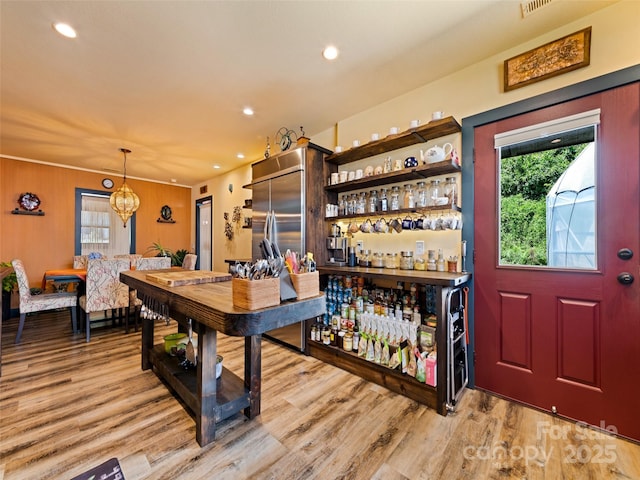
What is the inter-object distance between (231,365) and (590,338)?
2.76 metres

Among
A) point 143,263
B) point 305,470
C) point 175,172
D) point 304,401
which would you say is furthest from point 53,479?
point 175,172

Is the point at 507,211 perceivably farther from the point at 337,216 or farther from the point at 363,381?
the point at 363,381

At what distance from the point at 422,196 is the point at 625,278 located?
52.6 inches

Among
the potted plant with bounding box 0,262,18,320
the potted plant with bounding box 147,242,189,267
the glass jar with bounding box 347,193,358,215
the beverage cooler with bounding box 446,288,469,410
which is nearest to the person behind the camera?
the beverage cooler with bounding box 446,288,469,410

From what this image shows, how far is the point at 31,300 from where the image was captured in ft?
10.0

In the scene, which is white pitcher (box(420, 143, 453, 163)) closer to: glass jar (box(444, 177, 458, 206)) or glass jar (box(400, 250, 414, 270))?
glass jar (box(444, 177, 458, 206))

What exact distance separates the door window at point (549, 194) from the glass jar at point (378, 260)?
963mm

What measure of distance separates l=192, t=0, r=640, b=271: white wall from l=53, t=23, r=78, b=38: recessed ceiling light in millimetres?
2326

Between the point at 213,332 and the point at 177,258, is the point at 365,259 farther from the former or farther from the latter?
the point at 177,258

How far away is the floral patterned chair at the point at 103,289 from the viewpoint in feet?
10.0

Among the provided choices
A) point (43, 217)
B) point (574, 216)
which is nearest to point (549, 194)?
point (574, 216)

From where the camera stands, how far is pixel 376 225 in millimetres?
2559

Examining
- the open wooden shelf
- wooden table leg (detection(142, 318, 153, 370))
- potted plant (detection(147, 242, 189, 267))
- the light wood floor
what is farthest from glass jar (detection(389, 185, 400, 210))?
potted plant (detection(147, 242, 189, 267))

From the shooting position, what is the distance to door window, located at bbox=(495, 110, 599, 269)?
1.74 meters
